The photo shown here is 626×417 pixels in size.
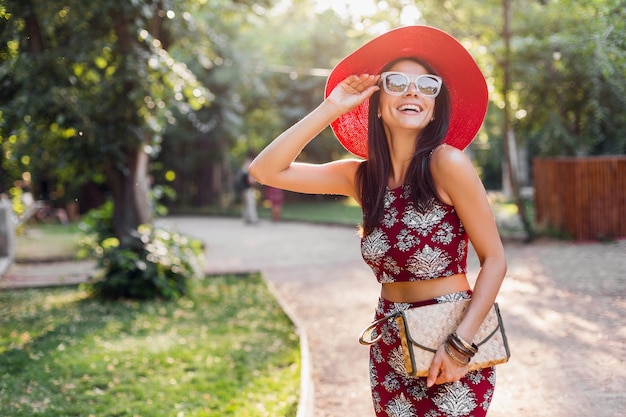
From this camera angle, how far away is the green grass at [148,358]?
5.38m

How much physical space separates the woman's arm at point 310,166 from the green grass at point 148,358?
8.72 ft

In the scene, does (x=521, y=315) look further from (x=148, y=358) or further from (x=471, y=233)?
(x=471, y=233)

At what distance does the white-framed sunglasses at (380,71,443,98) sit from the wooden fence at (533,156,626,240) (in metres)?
12.3

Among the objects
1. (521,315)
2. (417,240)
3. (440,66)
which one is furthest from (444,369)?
(521,315)

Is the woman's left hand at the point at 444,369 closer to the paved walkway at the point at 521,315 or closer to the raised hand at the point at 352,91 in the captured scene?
the raised hand at the point at 352,91

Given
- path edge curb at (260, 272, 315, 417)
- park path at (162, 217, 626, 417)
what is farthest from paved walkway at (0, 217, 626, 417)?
path edge curb at (260, 272, 315, 417)

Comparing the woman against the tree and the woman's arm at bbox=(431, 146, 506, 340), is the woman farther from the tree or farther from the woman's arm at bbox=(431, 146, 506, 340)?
the tree

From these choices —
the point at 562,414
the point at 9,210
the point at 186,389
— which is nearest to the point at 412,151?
the point at 562,414

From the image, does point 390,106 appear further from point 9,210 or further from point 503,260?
point 9,210

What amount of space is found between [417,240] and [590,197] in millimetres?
12733

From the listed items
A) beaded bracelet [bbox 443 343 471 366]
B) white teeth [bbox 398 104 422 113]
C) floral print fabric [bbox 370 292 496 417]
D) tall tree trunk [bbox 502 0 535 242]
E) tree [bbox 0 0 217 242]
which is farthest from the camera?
tall tree trunk [bbox 502 0 535 242]

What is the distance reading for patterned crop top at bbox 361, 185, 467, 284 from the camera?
2525mm

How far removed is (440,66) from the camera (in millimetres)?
2861

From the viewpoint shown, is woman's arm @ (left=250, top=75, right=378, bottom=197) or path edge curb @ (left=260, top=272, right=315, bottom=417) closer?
woman's arm @ (left=250, top=75, right=378, bottom=197)
